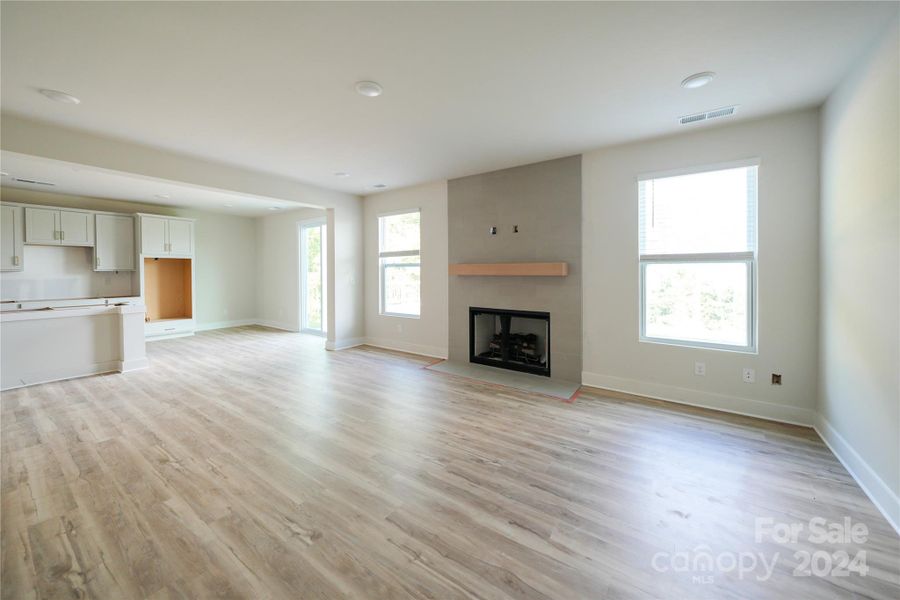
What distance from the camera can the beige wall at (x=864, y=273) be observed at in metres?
1.95

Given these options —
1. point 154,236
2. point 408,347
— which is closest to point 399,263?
point 408,347

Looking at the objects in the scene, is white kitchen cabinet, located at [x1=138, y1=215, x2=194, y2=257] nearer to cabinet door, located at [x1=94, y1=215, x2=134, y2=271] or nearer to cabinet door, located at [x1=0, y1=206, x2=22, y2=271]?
cabinet door, located at [x1=94, y1=215, x2=134, y2=271]

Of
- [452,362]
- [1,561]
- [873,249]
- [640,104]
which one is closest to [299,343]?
[452,362]

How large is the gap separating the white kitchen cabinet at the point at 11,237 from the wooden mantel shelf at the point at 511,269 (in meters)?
6.55

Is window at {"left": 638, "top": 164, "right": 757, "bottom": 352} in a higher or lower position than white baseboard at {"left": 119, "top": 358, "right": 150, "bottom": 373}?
higher

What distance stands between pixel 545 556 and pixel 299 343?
5.83 meters

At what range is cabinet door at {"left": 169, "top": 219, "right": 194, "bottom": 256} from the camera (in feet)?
22.9

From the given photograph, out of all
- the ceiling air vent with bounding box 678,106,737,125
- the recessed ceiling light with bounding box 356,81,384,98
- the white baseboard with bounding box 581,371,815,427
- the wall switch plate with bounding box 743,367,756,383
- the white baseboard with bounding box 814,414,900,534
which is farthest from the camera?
the wall switch plate with bounding box 743,367,756,383

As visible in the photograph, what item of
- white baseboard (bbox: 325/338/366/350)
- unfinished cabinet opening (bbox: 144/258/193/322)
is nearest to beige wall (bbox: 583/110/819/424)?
white baseboard (bbox: 325/338/366/350)

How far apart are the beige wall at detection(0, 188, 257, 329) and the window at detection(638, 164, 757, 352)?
8228 millimetres

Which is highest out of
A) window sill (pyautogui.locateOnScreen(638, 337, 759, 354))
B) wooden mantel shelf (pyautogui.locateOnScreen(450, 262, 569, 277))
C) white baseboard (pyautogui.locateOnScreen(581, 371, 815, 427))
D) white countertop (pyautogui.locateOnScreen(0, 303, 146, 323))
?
wooden mantel shelf (pyautogui.locateOnScreen(450, 262, 569, 277))

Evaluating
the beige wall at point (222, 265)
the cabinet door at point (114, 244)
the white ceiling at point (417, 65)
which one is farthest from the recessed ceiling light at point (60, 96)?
the beige wall at point (222, 265)

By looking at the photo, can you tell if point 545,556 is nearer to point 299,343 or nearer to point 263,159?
point 263,159

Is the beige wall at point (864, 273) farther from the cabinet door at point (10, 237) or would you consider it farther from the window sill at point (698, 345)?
the cabinet door at point (10, 237)
